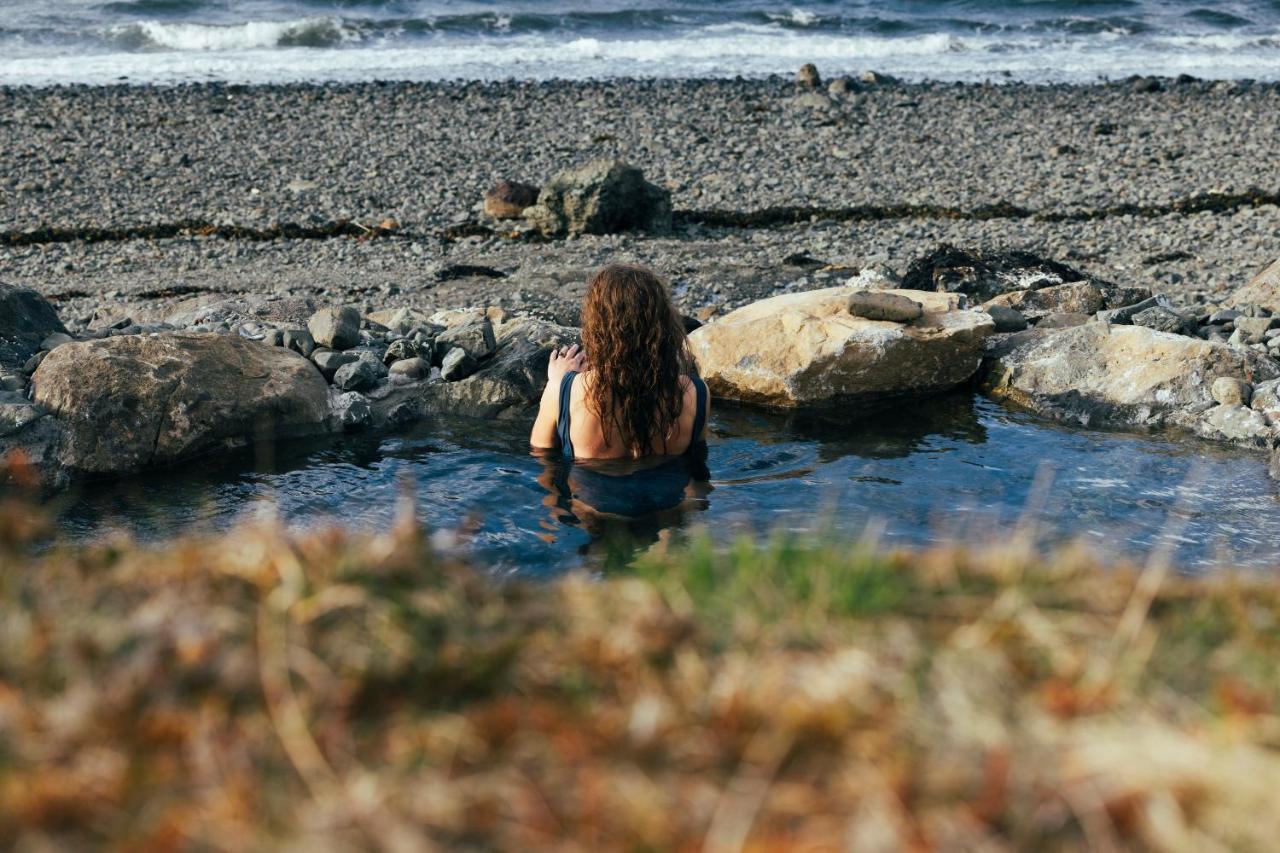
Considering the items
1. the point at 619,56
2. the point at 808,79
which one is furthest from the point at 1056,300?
the point at 619,56

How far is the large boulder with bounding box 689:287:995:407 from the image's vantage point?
8039mm

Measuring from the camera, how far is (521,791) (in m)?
2.02

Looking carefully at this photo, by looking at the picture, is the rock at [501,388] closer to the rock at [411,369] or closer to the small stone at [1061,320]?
the rock at [411,369]

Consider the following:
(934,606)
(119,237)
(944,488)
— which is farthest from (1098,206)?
(934,606)

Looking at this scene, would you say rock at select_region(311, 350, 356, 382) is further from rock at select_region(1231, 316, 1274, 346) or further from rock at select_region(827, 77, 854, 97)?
rock at select_region(827, 77, 854, 97)

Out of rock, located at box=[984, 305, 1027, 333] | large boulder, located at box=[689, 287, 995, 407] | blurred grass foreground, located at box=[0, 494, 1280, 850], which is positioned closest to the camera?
blurred grass foreground, located at box=[0, 494, 1280, 850]

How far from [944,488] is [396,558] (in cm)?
452

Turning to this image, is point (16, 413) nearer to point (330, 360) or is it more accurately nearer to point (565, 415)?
point (330, 360)

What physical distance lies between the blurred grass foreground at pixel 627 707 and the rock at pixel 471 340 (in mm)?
5426

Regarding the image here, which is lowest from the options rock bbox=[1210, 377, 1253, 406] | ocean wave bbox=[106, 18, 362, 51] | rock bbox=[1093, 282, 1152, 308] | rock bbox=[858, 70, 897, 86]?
rock bbox=[1210, 377, 1253, 406]

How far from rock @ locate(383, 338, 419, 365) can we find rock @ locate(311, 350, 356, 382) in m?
0.27

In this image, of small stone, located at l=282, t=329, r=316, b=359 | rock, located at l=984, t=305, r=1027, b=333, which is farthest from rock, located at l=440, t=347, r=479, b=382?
rock, located at l=984, t=305, r=1027, b=333

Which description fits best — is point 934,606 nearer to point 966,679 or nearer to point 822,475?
point 966,679

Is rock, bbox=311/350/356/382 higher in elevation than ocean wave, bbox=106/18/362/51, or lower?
lower
